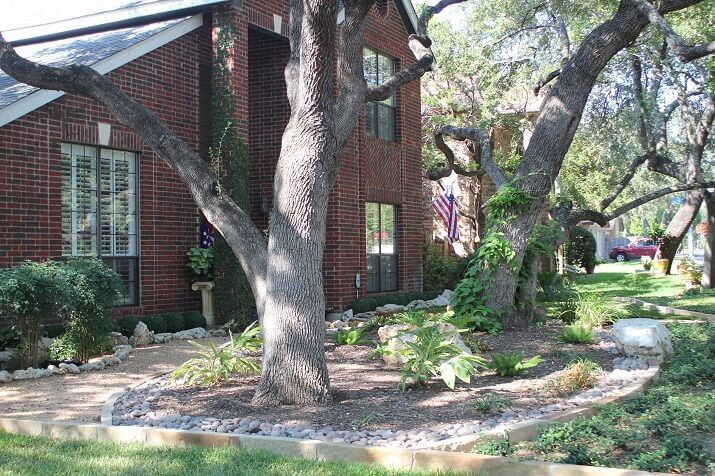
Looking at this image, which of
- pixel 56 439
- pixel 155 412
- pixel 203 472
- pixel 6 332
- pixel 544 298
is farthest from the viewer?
pixel 544 298

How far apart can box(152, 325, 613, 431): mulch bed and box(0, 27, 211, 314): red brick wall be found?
4374 millimetres

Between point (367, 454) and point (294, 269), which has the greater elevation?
point (294, 269)

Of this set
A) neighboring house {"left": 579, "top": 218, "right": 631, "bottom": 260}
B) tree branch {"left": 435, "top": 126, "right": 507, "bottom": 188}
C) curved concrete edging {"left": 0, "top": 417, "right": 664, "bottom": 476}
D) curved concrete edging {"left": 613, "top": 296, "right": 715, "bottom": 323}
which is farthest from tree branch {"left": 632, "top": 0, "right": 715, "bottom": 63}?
neighboring house {"left": 579, "top": 218, "right": 631, "bottom": 260}

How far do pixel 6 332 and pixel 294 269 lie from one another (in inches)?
194

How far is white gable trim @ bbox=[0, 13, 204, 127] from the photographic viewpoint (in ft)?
34.0

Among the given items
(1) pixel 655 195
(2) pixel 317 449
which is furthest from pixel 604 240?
(2) pixel 317 449

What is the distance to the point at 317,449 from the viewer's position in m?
5.36

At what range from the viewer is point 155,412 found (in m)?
6.77

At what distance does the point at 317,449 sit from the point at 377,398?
183cm

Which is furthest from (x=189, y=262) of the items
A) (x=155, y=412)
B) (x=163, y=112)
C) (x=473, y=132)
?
(x=155, y=412)

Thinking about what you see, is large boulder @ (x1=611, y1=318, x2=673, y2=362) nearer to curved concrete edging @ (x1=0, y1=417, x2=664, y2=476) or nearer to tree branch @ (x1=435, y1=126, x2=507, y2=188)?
tree branch @ (x1=435, y1=126, x2=507, y2=188)

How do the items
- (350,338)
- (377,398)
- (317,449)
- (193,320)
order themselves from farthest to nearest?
1. (193,320)
2. (350,338)
3. (377,398)
4. (317,449)

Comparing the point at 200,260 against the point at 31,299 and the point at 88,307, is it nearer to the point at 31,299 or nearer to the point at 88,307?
the point at 88,307

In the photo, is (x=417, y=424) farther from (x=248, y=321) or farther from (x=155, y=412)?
(x=248, y=321)
